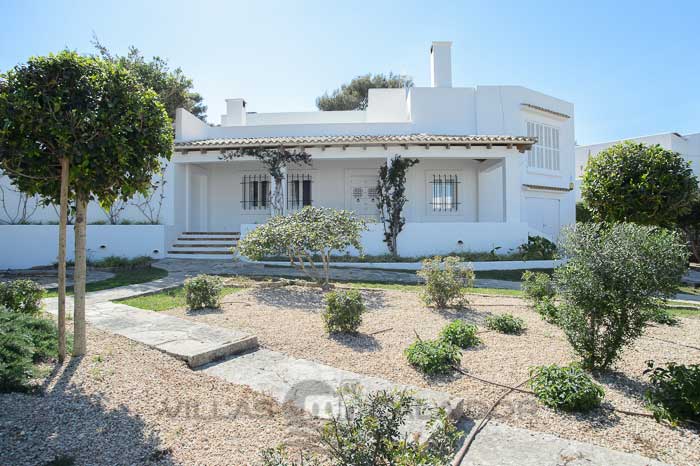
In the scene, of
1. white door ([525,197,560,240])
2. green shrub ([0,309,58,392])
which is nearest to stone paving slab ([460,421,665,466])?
green shrub ([0,309,58,392])

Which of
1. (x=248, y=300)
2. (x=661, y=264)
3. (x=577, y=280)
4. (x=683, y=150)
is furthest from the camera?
(x=683, y=150)

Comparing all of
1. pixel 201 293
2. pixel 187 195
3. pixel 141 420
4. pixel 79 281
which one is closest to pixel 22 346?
pixel 79 281

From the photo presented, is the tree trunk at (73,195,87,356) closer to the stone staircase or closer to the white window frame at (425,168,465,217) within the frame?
the stone staircase

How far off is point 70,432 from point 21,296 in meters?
3.22

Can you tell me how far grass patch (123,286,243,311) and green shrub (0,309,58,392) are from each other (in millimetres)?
2328

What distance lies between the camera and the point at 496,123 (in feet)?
55.1

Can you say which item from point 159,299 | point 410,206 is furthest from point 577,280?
point 410,206

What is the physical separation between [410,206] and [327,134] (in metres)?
4.35

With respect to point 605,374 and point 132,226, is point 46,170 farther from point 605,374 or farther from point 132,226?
point 132,226

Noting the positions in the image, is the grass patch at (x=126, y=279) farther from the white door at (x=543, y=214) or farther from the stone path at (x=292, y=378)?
the white door at (x=543, y=214)

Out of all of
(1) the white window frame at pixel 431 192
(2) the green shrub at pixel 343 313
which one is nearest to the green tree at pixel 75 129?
(2) the green shrub at pixel 343 313

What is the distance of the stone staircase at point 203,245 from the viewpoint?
1375 centimetres

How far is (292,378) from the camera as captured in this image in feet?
12.4

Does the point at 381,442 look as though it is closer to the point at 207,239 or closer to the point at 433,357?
the point at 433,357
